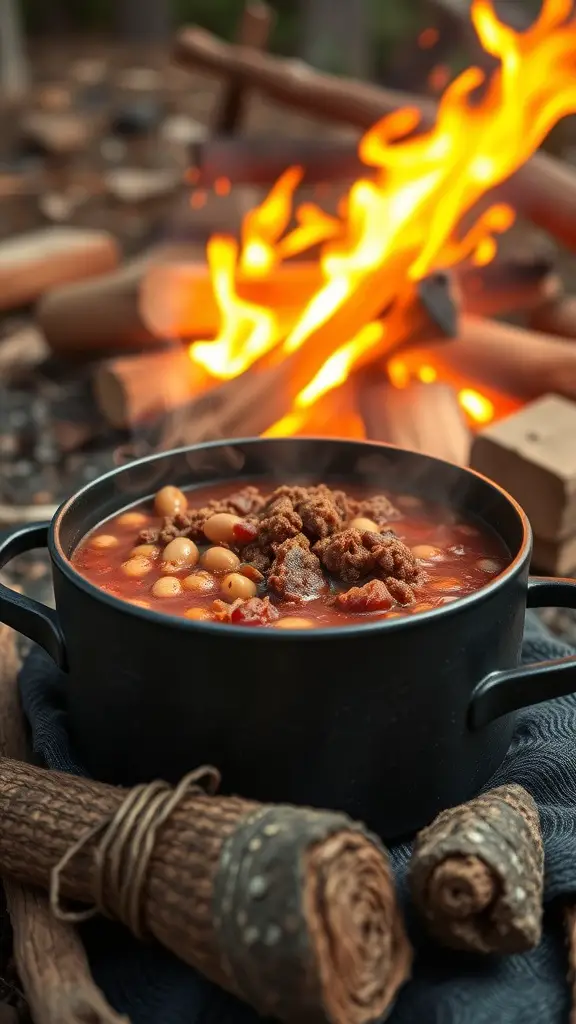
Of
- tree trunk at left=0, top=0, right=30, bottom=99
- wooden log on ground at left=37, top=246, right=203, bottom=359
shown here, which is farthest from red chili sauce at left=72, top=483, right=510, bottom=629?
tree trunk at left=0, top=0, right=30, bottom=99

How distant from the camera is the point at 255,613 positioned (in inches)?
72.3

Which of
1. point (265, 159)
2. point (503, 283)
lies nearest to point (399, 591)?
point (503, 283)

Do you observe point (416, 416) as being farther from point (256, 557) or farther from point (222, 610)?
point (222, 610)

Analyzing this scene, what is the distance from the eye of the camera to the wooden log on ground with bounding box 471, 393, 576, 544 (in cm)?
335

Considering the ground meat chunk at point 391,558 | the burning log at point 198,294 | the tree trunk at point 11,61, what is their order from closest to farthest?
the ground meat chunk at point 391,558 → the burning log at point 198,294 → the tree trunk at point 11,61

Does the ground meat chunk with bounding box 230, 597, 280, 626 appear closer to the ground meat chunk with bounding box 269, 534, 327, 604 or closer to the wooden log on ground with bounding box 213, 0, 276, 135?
the ground meat chunk with bounding box 269, 534, 327, 604

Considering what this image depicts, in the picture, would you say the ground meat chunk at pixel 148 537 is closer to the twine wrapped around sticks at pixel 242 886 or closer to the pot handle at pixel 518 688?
the twine wrapped around sticks at pixel 242 886

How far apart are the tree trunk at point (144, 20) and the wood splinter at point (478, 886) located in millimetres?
19866

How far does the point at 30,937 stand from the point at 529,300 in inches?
156

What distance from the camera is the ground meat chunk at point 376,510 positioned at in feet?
7.22

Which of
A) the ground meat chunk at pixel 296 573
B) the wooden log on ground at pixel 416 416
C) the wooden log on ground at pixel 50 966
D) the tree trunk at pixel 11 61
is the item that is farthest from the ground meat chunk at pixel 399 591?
the tree trunk at pixel 11 61

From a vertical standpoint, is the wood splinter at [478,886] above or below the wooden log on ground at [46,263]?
above

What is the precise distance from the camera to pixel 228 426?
3.89m

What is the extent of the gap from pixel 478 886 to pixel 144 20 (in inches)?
789
